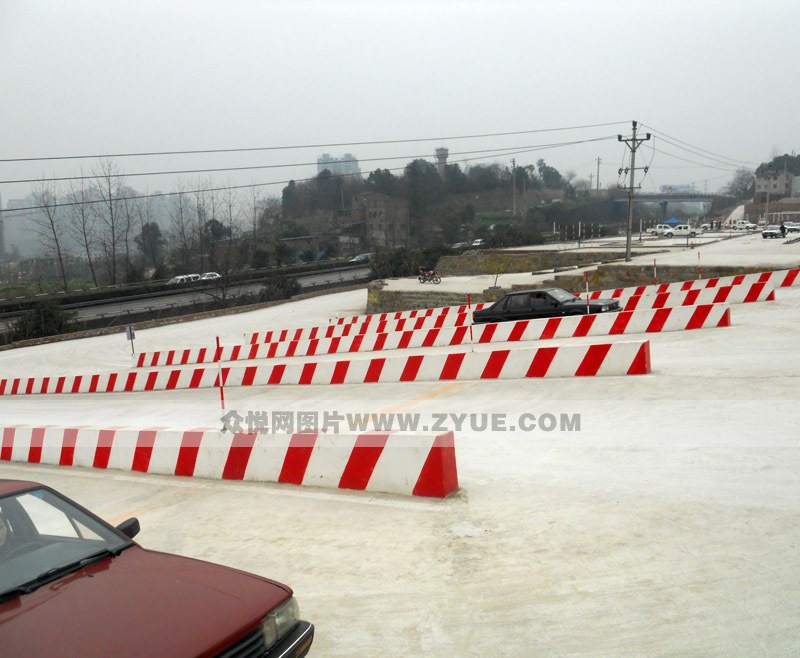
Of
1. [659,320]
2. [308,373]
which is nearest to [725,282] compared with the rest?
[659,320]

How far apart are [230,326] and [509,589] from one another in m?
41.1

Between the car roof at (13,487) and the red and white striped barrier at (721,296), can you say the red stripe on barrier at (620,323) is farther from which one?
the car roof at (13,487)

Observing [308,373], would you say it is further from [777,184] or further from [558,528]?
[777,184]

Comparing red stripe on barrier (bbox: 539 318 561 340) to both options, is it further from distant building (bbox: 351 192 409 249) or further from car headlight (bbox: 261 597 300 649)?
distant building (bbox: 351 192 409 249)

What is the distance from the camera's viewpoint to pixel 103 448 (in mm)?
9578

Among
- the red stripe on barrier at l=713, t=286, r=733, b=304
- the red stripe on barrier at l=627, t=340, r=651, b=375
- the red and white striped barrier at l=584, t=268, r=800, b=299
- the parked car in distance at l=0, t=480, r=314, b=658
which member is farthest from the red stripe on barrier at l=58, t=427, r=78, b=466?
the red and white striped barrier at l=584, t=268, r=800, b=299

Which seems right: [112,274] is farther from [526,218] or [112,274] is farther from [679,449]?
[679,449]

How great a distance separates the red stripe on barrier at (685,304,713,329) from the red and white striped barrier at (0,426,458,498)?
436 inches

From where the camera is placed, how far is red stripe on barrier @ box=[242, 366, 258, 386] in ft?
53.8

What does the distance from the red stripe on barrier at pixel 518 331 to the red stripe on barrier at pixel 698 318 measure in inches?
150

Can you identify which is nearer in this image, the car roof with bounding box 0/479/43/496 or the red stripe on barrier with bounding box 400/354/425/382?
the car roof with bounding box 0/479/43/496

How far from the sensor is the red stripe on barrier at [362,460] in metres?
6.86

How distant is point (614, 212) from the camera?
110 m

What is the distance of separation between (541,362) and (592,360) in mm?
903
